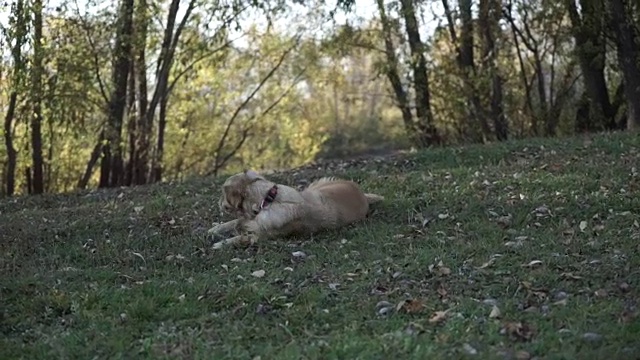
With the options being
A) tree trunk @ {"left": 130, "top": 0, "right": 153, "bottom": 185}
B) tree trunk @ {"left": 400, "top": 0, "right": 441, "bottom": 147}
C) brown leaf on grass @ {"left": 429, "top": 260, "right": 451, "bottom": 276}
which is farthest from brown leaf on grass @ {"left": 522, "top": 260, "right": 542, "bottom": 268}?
tree trunk @ {"left": 400, "top": 0, "right": 441, "bottom": 147}

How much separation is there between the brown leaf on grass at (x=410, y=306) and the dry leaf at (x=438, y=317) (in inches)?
6.0

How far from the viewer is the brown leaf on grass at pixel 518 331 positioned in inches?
207

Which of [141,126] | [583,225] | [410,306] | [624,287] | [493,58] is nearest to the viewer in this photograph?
[410,306]

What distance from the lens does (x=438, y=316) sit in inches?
227

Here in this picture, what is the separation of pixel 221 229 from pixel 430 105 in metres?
11.4

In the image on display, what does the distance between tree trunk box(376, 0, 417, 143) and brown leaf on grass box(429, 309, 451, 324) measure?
1337 cm

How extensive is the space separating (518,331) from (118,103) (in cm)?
1338

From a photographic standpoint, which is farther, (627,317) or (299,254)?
(299,254)

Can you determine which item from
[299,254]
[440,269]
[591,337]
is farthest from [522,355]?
[299,254]

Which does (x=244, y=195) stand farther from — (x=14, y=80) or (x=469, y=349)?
(x=14, y=80)

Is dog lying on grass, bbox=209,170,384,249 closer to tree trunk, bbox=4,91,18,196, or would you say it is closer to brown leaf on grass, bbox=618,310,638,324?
brown leaf on grass, bbox=618,310,638,324

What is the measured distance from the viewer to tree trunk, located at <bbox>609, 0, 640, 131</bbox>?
52.9 feet

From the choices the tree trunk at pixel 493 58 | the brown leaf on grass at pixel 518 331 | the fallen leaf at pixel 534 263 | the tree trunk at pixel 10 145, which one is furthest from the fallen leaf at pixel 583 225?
the tree trunk at pixel 10 145

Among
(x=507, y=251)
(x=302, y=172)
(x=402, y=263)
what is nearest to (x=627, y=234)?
(x=507, y=251)
